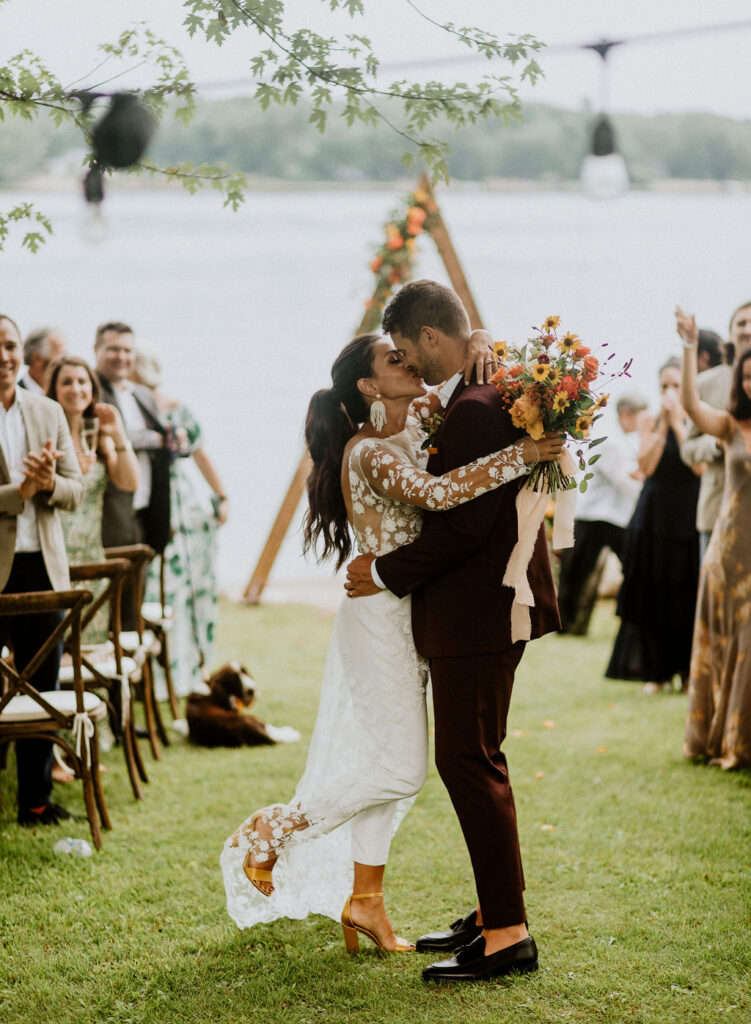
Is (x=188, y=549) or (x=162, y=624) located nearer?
(x=162, y=624)

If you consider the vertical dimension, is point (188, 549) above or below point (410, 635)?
below

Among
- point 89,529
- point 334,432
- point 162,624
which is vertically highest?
point 334,432

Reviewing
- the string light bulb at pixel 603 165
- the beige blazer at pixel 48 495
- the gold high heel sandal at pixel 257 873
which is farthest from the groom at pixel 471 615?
the string light bulb at pixel 603 165

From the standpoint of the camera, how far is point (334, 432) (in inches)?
136

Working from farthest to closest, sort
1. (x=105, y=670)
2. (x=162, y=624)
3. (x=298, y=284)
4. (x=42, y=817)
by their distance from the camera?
(x=298, y=284) < (x=162, y=624) < (x=105, y=670) < (x=42, y=817)

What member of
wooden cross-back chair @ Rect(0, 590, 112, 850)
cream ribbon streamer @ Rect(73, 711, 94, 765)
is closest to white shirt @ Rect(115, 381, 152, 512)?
wooden cross-back chair @ Rect(0, 590, 112, 850)

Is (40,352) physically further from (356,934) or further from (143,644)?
(356,934)

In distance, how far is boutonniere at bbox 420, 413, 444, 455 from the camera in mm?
3247

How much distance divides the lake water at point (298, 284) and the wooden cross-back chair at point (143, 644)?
311 centimetres

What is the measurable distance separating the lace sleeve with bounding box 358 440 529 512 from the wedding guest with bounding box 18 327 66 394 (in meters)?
3.36

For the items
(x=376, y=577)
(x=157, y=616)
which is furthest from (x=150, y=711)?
(x=376, y=577)

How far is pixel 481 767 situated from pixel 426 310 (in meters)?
1.33

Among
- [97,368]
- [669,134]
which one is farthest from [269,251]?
[97,368]

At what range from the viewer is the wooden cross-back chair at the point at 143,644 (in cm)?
504
